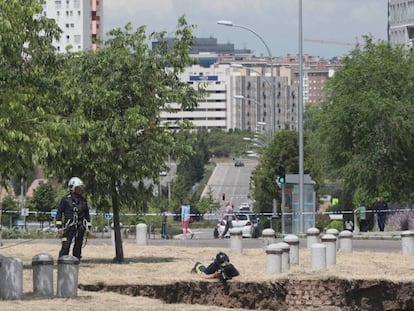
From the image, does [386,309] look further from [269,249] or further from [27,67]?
[27,67]

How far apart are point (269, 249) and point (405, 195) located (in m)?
41.7

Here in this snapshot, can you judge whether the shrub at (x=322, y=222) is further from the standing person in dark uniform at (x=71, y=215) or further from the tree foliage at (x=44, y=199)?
the standing person in dark uniform at (x=71, y=215)

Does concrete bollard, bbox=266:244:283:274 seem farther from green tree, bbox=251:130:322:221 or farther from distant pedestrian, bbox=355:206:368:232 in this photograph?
green tree, bbox=251:130:322:221

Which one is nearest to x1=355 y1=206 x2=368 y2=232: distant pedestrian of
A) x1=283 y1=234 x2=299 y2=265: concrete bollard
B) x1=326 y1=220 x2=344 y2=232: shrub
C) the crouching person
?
x1=326 y1=220 x2=344 y2=232: shrub

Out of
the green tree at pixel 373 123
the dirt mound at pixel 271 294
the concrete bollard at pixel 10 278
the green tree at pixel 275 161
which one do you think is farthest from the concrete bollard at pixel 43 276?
the green tree at pixel 275 161

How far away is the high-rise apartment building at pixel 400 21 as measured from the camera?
6276 inches

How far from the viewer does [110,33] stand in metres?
29.0

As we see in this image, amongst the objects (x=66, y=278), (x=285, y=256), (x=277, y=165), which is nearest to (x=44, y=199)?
(x=277, y=165)

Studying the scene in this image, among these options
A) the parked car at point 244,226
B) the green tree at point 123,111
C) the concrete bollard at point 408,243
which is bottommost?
the concrete bollard at point 408,243

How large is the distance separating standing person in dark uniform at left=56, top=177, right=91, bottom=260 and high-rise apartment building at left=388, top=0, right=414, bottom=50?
438 feet

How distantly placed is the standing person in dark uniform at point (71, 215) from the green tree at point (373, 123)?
132 feet

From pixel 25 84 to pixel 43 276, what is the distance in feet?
12.8

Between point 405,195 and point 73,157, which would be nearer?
point 73,157

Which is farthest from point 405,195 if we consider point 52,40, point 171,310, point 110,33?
point 171,310
